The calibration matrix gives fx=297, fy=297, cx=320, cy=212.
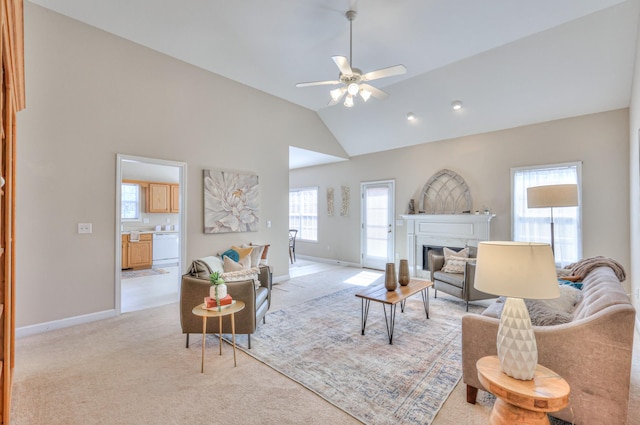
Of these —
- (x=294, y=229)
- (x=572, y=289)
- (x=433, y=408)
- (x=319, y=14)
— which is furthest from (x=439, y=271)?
(x=294, y=229)

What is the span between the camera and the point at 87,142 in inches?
144

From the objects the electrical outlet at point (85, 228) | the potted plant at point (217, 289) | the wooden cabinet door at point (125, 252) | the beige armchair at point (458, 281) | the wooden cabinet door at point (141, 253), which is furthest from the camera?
the wooden cabinet door at point (141, 253)

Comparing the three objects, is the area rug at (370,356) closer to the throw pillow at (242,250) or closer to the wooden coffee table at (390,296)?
the wooden coffee table at (390,296)

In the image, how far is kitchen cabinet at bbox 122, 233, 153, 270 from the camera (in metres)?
6.63

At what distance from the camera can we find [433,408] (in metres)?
2.05

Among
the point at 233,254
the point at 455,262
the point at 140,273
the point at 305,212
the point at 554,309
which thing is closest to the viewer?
the point at 554,309

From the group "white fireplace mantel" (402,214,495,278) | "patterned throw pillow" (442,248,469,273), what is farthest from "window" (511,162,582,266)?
"patterned throw pillow" (442,248,469,273)

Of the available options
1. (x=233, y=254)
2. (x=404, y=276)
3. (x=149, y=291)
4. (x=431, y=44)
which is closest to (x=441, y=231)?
(x=404, y=276)

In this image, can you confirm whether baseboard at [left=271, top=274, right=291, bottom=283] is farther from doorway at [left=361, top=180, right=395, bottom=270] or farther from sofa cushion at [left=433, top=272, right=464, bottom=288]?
sofa cushion at [left=433, top=272, right=464, bottom=288]

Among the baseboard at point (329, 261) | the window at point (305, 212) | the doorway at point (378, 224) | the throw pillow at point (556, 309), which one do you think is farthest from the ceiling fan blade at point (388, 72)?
the window at point (305, 212)

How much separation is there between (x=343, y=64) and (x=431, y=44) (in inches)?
67.3

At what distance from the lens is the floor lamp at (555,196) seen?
11.5ft

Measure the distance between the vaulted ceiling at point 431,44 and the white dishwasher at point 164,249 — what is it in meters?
4.39

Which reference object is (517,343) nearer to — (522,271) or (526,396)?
(526,396)
